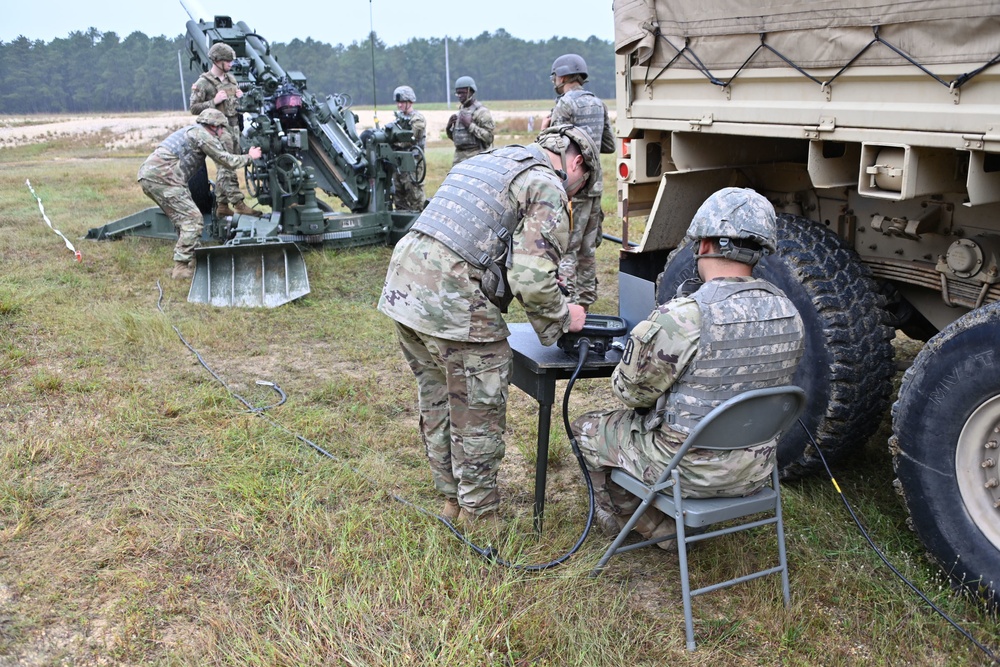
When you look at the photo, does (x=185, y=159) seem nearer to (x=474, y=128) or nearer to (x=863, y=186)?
(x=474, y=128)

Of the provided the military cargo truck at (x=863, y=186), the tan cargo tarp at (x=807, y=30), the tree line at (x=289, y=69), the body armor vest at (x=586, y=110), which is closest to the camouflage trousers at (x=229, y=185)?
the body armor vest at (x=586, y=110)

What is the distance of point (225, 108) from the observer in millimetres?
8719

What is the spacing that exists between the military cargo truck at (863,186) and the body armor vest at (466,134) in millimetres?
5481

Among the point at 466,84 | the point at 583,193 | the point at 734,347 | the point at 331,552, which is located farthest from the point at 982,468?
the point at 466,84

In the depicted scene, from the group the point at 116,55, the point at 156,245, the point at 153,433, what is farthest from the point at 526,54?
A: the point at 153,433

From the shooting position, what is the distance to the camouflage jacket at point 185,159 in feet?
25.3

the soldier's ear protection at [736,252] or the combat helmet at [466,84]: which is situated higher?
the combat helmet at [466,84]

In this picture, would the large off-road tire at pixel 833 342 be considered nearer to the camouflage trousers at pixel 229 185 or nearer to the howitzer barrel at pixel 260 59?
the camouflage trousers at pixel 229 185

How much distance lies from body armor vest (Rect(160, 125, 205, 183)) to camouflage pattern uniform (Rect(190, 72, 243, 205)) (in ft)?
1.94

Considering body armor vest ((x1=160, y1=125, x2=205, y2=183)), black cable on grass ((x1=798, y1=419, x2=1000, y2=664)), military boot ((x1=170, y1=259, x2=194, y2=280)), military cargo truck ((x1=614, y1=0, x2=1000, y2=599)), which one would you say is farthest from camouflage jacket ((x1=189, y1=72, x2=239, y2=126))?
black cable on grass ((x1=798, y1=419, x2=1000, y2=664))

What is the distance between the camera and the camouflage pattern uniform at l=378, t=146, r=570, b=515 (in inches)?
118

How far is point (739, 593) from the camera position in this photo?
3.06 meters

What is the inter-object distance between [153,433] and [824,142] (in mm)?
3438

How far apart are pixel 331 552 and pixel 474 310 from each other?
107 centimetres
